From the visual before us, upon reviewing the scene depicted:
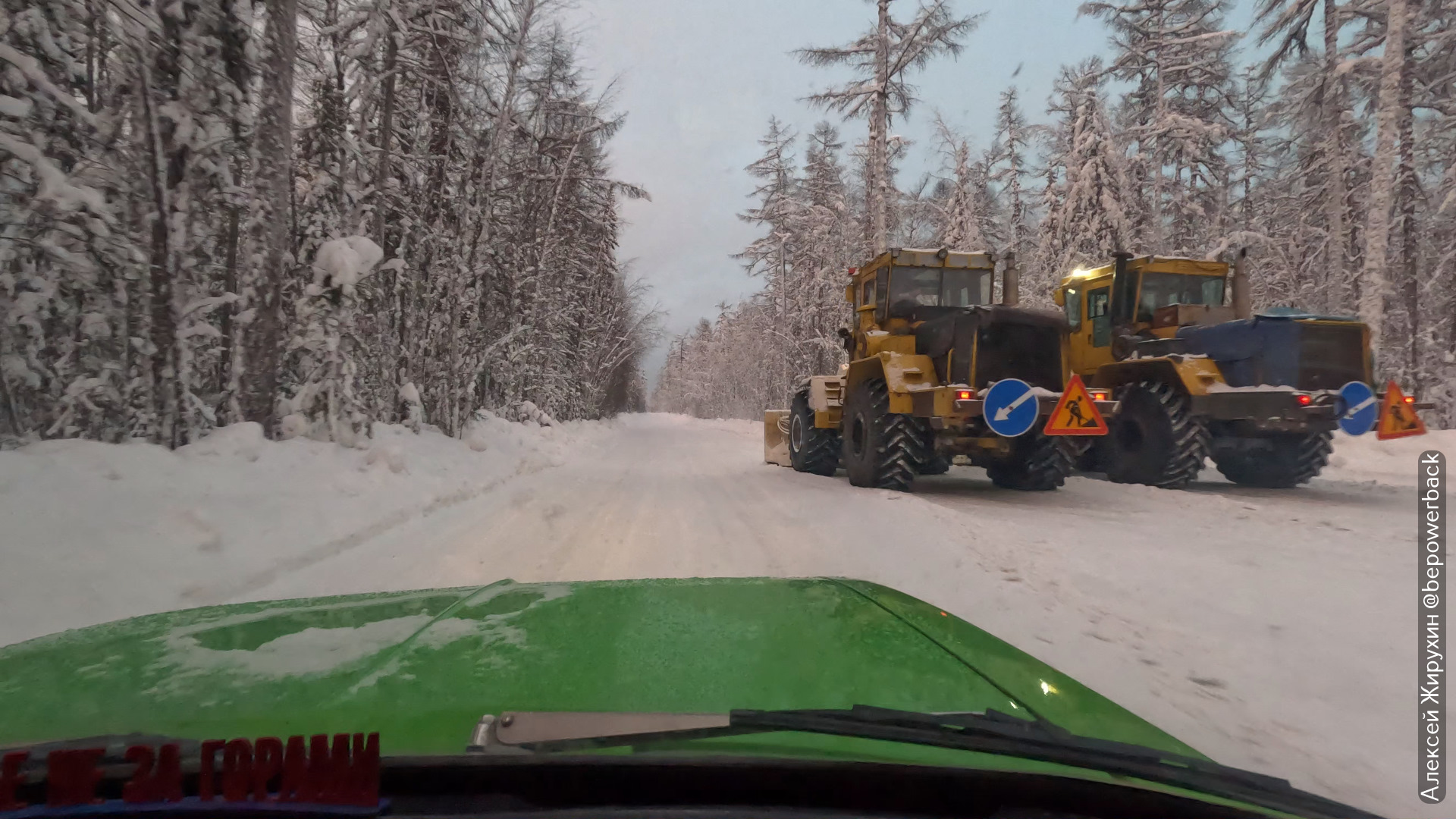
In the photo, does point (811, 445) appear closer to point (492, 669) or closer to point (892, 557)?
point (892, 557)

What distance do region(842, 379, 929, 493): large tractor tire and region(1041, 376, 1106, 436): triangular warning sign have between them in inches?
69.2

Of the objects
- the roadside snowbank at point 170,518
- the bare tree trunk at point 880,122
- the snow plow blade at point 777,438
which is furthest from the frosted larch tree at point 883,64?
the roadside snowbank at point 170,518

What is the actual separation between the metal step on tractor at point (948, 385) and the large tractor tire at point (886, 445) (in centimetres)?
1

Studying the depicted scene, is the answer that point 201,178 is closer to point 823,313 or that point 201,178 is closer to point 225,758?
point 225,758

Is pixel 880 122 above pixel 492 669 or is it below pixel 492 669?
above

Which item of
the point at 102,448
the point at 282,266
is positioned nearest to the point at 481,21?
the point at 282,266

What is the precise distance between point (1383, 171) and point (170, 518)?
20.9 meters

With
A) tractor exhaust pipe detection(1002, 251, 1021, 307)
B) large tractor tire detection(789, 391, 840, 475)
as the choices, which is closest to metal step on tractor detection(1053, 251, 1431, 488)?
tractor exhaust pipe detection(1002, 251, 1021, 307)

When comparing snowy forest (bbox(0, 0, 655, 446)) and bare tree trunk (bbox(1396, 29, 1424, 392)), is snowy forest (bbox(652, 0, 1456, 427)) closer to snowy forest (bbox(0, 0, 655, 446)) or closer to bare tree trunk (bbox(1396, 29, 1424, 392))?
bare tree trunk (bbox(1396, 29, 1424, 392))

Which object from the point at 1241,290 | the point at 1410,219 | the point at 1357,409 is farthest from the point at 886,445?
the point at 1410,219

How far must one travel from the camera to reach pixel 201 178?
6.86 meters

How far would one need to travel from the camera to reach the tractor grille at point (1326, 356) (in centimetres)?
857

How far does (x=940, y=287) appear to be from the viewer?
34.7 ft

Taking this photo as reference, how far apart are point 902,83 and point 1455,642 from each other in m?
17.6
